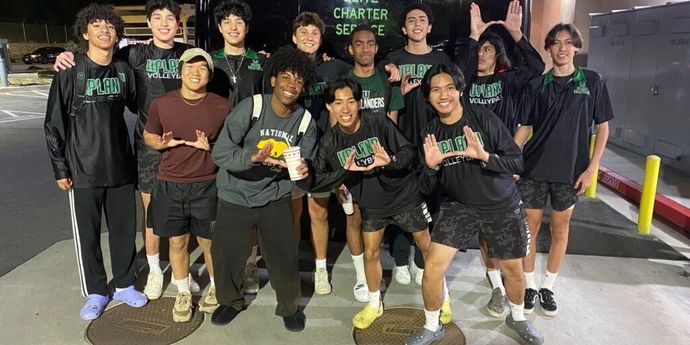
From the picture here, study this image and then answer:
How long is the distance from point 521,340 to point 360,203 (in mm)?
1376

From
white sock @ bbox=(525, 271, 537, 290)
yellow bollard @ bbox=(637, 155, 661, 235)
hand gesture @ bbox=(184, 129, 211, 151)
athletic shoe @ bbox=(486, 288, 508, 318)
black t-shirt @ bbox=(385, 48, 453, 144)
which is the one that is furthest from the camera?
yellow bollard @ bbox=(637, 155, 661, 235)

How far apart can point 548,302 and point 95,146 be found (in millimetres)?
3367

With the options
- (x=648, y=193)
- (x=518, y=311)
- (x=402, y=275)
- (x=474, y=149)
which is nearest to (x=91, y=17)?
(x=474, y=149)

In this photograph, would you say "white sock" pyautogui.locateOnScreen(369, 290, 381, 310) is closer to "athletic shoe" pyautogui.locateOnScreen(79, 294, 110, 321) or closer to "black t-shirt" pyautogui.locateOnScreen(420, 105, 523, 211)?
"black t-shirt" pyautogui.locateOnScreen(420, 105, 523, 211)

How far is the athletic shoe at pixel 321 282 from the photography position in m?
3.99

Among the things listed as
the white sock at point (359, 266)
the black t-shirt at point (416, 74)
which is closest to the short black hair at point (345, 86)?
the black t-shirt at point (416, 74)

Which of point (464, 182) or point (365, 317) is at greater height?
point (464, 182)

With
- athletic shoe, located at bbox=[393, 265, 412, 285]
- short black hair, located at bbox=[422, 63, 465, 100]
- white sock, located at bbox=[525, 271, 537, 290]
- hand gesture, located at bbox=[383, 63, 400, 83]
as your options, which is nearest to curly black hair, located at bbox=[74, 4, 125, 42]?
hand gesture, located at bbox=[383, 63, 400, 83]

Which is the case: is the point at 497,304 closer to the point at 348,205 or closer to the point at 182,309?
the point at 348,205

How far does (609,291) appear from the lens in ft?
13.1

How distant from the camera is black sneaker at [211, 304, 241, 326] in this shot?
3.51m

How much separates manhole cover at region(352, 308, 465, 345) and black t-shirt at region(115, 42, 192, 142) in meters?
2.14

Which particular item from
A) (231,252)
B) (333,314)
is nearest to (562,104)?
(333,314)

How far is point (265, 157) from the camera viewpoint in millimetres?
2994
